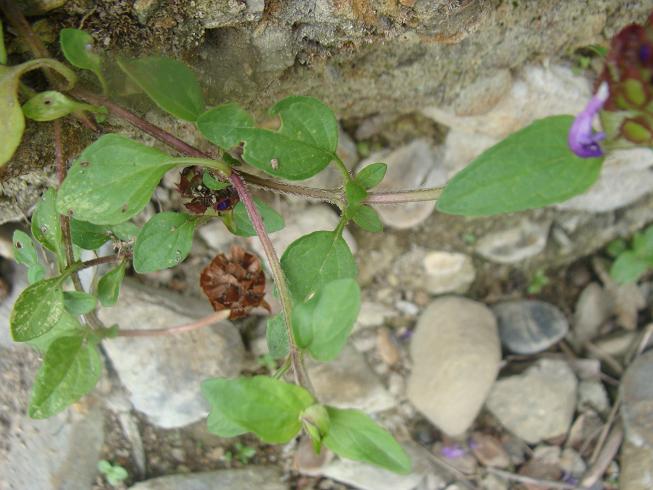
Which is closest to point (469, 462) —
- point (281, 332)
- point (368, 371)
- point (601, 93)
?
point (368, 371)

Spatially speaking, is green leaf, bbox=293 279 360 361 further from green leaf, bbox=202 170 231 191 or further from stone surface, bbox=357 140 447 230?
stone surface, bbox=357 140 447 230

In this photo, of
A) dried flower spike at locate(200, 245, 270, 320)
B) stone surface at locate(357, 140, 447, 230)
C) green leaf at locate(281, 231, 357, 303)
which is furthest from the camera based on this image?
stone surface at locate(357, 140, 447, 230)

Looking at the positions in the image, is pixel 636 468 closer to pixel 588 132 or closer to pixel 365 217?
pixel 365 217

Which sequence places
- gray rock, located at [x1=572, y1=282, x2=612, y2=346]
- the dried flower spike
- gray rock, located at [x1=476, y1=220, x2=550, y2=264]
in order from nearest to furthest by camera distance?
the dried flower spike
gray rock, located at [x1=476, y1=220, x2=550, y2=264]
gray rock, located at [x1=572, y1=282, x2=612, y2=346]

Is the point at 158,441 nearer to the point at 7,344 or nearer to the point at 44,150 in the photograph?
the point at 7,344

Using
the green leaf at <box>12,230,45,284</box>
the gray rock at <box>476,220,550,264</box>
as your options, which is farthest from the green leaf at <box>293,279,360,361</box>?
the gray rock at <box>476,220,550,264</box>

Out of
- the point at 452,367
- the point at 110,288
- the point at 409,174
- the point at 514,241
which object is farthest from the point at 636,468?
the point at 110,288

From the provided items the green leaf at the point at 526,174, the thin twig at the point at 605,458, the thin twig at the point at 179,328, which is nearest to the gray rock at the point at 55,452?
the thin twig at the point at 179,328
